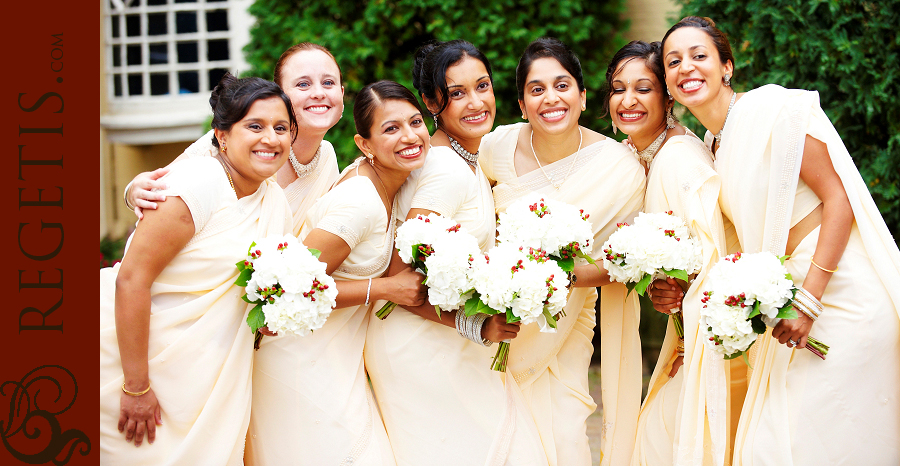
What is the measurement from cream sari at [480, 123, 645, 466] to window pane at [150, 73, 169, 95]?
21.9 ft

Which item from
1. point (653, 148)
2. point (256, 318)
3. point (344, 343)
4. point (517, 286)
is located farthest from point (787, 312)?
point (256, 318)

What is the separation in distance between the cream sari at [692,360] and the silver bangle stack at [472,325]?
110 cm

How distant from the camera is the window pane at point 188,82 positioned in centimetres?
948

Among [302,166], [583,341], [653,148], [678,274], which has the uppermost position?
[653,148]

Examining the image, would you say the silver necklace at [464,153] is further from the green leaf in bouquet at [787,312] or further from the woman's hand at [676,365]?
the green leaf in bouquet at [787,312]

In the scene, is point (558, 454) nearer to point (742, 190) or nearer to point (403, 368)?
point (403, 368)

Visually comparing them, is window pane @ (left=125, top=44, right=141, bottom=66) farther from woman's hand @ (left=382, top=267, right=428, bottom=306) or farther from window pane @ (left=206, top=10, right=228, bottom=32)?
woman's hand @ (left=382, top=267, right=428, bottom=306)

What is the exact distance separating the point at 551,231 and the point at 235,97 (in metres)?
1.68

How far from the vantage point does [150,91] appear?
9539mm

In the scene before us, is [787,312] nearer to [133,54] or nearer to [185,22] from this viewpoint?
[185,22]

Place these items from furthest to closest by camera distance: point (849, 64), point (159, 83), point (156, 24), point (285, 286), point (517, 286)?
point (159, 83) < point (156, 24) < point (849, 64) < point (517, 286) < point (285, 286)

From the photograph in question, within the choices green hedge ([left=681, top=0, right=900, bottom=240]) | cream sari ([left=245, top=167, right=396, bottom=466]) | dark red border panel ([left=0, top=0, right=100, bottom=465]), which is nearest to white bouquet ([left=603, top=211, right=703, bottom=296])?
cream sari ([left=245, top=167, right=396, bottom=466])

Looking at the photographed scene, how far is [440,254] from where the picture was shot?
3.33 m

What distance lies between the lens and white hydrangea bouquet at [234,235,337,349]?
3152 millimetres
